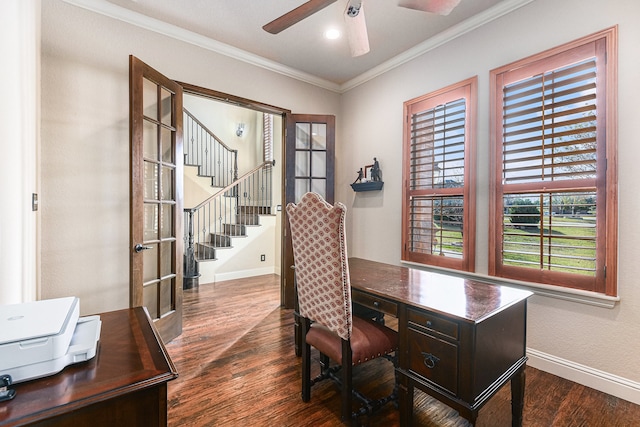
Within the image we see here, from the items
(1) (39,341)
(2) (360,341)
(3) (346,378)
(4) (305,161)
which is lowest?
(3) (346,378)

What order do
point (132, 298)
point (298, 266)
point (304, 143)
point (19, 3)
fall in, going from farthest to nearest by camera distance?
point (304, 143) < point (132, 298) < point (298, 266) < point (19, 3)

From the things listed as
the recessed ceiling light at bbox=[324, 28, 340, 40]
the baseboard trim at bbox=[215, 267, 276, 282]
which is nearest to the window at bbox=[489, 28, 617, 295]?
the recessed ceiling light at bbox=[324, 28, 340, 40]

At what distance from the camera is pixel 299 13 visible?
5.73 ft

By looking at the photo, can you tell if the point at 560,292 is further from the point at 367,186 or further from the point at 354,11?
the point at 354,11

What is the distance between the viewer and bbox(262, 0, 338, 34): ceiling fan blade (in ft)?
5.45

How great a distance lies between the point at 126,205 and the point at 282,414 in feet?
6.61

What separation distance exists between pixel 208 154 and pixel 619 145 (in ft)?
19.9

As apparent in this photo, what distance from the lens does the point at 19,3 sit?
1.43 m

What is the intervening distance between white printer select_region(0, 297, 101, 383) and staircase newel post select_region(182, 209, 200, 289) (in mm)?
3678

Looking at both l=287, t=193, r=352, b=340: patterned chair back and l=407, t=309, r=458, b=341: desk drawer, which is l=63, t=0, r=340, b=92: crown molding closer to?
l=287, t=193, r=352, b=340: patterned chair back

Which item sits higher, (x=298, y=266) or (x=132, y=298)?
(x=298, y=266)

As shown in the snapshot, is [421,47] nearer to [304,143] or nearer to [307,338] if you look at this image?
[304,143]

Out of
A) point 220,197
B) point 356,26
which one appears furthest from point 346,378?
point 220,197

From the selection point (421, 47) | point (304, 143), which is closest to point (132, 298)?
point (304, 143)
